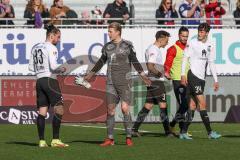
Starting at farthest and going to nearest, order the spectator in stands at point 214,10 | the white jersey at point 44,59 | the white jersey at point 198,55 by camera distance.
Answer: the spectator in stands at point 214,10, the white jersey at point 198,55, the white jersey at point 44,59

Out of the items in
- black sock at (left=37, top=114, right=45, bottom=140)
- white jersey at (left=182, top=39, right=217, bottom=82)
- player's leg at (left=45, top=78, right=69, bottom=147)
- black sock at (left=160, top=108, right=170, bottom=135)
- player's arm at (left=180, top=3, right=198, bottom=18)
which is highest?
player's arm at (left=180, top=3, right=198, bottom=18)

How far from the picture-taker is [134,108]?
84.7 ft

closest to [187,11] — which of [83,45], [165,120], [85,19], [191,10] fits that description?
[191,10]

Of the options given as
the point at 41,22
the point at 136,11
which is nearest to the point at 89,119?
the point at 41,22

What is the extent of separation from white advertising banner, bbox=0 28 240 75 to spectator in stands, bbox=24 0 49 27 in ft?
1.19

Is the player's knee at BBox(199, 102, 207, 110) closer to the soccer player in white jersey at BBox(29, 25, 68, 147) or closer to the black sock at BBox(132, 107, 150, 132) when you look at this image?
the black sock at BBox(132, 107, 150, 132)

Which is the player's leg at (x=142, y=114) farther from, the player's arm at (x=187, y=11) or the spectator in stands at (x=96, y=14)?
the player's arm at (x=187, y=11)

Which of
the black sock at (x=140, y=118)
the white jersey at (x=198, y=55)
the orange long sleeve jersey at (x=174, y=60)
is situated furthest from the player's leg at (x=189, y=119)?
the orange long sleeve jersey at (x=174, y=60)

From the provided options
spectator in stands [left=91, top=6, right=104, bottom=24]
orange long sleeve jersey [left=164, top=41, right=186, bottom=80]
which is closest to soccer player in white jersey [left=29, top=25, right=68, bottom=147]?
orange long sleeve jersey [left=164, top=41, right=186, bottom=80]

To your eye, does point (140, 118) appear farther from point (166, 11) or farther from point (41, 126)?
point (166, 11)

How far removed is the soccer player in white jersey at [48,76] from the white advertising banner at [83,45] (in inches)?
380

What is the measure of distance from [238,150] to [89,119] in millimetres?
10234

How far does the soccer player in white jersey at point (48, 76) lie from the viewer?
54.6 feet

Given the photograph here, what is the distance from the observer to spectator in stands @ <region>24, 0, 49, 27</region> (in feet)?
88.1
